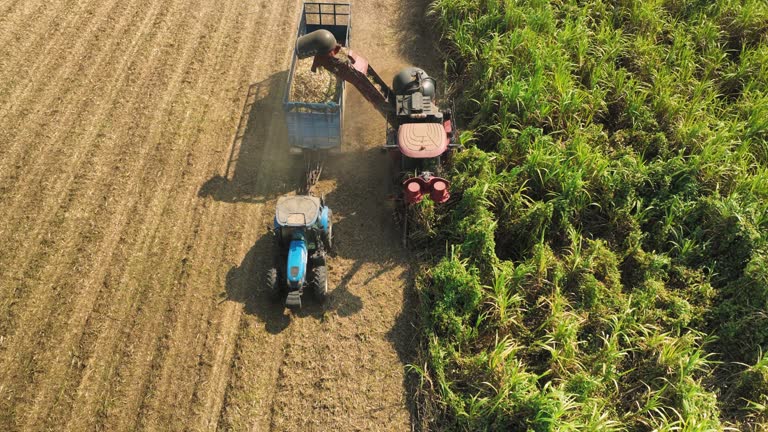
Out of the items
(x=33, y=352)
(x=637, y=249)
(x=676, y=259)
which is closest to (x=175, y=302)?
(x=33, y=352)

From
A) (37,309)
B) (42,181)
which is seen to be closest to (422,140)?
(37,309)

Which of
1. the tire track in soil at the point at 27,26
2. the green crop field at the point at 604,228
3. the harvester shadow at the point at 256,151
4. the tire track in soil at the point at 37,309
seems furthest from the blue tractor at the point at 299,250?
the tire track in soil at the point at 27,26

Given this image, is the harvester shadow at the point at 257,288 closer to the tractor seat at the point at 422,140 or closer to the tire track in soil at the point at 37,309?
the tire track in soil at the point at 37,309

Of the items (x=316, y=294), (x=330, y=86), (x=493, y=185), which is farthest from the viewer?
(x=330, y=86)

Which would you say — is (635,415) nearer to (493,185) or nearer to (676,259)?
(676,259)

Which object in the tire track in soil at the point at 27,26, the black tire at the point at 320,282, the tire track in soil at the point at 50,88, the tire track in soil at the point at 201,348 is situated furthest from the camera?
the tire track in soil at the point at 27,26
